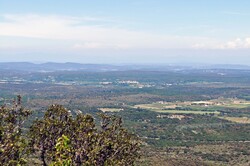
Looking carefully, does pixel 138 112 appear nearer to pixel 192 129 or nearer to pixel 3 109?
pixel 192 129

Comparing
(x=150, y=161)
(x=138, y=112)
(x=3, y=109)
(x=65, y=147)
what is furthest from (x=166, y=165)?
(x=138, y=112)

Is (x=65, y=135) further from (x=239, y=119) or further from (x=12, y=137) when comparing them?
(x=239, y=119)

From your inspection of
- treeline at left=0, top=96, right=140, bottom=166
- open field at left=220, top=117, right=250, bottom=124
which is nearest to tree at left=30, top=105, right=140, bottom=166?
treeline at left=0, top=96, right=140, bottom=166

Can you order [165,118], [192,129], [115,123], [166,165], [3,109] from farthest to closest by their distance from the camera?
[165,118]
[192,129]
[166,165]
[115,123]
[3,109]

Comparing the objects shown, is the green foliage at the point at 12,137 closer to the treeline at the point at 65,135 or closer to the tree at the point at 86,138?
the treeline at the point at 65,135

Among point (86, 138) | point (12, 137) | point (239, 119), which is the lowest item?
point (239, 119)

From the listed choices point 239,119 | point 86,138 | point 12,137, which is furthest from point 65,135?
point 239,119
